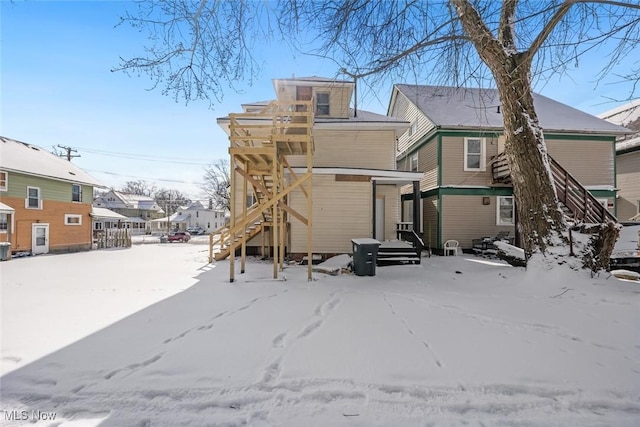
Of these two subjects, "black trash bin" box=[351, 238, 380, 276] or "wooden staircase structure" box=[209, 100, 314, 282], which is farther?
"black trash bin" box=[351, 238, 380, 276]

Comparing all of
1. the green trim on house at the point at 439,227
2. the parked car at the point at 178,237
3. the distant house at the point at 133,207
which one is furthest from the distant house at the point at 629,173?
the distant house at the point at 133,207

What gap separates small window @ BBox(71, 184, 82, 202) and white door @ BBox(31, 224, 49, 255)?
258 centimetres

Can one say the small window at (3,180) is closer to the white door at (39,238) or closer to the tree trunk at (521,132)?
the white door at (39,238)

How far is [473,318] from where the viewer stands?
4387mm

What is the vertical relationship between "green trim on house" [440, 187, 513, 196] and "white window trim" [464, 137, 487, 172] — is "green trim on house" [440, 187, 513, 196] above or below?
below

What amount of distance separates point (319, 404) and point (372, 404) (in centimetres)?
43

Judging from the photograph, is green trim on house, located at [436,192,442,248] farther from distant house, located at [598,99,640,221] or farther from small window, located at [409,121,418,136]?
distant house, located at [598,99,640,221]

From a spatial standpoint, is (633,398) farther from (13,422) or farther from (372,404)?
(13,422)

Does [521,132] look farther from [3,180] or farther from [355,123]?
[3,180]

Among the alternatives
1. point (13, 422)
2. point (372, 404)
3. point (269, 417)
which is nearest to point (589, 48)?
point (372, 404)

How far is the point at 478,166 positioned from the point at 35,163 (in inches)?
901

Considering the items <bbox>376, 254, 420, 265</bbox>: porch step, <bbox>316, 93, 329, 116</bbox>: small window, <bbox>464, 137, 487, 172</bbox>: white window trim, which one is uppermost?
<bbox>316, 93, 329, 116</bbox>: small window

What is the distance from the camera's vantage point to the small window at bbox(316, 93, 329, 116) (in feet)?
41.1

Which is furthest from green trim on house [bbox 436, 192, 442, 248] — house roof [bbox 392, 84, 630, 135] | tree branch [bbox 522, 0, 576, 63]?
tree branch [bbox 522, 0, 576, 63]
